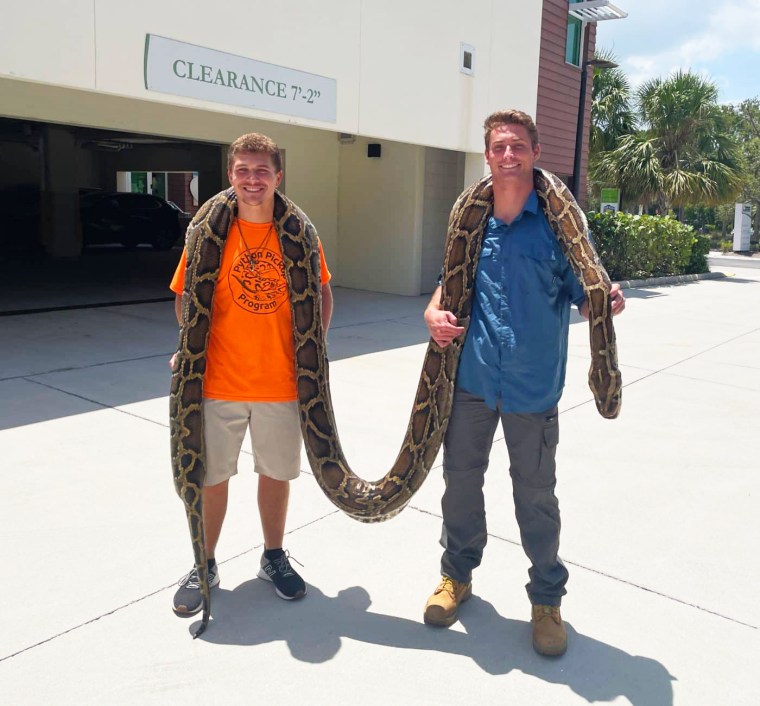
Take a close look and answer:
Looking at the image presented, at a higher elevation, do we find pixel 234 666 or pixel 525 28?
pixel 525 28

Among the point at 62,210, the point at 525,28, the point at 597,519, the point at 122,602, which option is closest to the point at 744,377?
the point at 597,519

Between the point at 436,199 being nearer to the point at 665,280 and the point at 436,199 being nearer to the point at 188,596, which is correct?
the point at 665,280

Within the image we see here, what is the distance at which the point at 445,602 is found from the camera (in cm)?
319

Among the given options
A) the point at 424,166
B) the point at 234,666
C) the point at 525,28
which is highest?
the point at 525,28

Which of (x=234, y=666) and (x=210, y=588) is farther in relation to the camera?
(x=210, y=588)

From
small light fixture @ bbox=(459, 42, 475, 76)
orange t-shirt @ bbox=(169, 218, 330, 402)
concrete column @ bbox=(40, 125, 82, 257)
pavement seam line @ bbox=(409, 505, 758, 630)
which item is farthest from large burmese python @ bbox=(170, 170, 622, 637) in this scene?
concrete column @ bbox=(40, 125, 82, 257)

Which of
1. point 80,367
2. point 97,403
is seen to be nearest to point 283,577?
point 97,403

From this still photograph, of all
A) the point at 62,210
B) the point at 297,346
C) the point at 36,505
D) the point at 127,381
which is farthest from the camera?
the point at 62,210

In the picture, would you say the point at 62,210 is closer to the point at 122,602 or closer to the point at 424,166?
the point at 424,166

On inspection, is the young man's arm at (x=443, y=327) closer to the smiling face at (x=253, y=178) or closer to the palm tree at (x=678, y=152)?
the smiling face at (x=253, y=178)

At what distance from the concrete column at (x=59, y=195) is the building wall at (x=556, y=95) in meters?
11.4

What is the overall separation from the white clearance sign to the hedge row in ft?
32.6

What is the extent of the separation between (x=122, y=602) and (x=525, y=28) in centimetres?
1282

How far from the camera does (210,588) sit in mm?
3371
